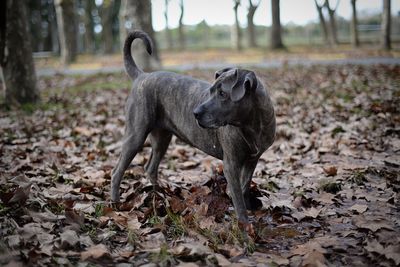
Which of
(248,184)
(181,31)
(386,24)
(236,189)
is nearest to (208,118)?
(236,189)

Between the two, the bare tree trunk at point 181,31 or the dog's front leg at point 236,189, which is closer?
the dog's front leg at point 236,189

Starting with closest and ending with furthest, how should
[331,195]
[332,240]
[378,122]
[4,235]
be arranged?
[4,235] → [332,240] → [331,195] → [378,122]

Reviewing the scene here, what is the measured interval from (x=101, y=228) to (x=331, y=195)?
90.3 inches

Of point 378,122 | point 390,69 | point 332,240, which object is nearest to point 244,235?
point 332,240

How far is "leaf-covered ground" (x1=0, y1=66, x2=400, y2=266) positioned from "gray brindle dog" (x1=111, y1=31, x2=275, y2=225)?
0.34m

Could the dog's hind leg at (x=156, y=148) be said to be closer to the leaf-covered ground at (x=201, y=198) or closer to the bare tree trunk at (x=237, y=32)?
the leaf-covered ground at (x=201, y=198)

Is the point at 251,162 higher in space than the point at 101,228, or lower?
higher

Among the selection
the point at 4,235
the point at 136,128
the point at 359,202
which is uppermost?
the point at 136,128

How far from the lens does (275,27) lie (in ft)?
76.5

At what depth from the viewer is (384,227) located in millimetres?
3357

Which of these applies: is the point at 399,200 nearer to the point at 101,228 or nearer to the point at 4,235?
the point at 101,228

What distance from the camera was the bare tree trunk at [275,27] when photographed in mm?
22859

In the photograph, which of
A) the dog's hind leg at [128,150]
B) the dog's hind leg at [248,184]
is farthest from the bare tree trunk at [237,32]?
the dog's hind leg at [248,184]

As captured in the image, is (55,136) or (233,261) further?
(55,136)
